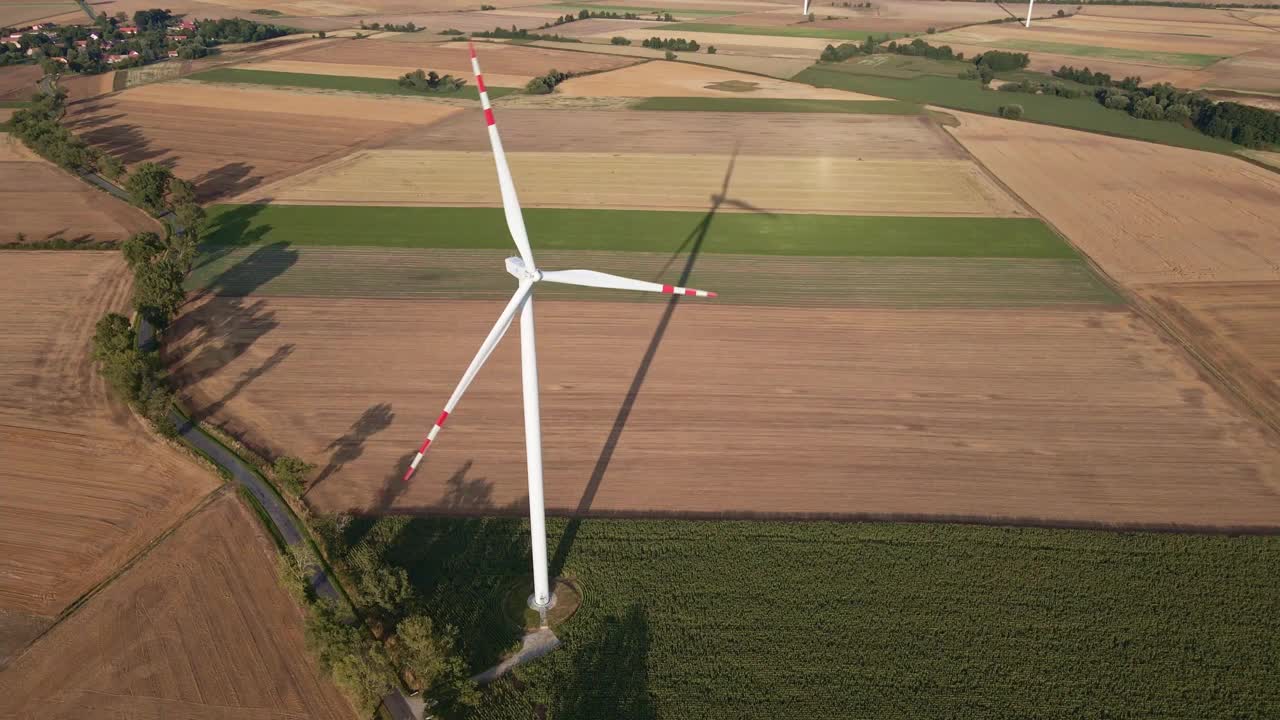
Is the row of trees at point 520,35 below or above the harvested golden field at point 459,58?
above

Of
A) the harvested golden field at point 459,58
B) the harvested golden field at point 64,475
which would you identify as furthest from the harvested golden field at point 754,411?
the harvested golden field at point 459,58

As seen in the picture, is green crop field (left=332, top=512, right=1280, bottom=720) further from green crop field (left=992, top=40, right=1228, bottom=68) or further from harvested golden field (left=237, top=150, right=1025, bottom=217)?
green crop field (left=992, top=40, right=1228, bottom=68)

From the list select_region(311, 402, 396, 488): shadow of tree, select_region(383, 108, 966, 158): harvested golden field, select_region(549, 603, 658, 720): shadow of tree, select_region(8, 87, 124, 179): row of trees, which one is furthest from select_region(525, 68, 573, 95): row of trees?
select_region(549, 603, 658, 720): shadow of tree

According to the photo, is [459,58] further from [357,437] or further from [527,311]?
[527,311]

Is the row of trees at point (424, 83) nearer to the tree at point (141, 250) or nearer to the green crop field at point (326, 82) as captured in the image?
the green crop field at point (326, 82)

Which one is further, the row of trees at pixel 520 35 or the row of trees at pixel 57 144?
the row of trees at pixel 520 35

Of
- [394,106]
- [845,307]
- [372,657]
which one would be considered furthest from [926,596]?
[394,106]

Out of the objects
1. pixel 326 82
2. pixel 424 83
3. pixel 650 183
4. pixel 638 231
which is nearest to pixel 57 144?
pixel 326 82
